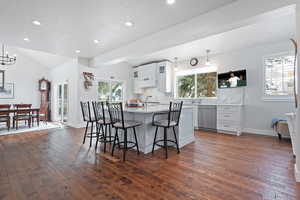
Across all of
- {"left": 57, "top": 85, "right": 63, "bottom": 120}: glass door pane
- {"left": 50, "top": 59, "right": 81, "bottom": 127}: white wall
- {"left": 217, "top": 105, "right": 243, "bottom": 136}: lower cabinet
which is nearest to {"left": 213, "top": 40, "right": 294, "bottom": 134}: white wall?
{"left": 217, "top": 105, "right": 243, "bottom": 136}: lower cabinet

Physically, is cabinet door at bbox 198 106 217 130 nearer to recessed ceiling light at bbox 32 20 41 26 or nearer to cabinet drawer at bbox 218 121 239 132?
cabinet drawer at bbox 218 121 239 132

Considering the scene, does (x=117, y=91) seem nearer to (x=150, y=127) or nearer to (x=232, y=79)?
(x=150, y=127)

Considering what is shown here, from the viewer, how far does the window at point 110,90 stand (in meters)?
6.32

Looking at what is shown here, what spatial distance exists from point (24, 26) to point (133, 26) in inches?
95.8

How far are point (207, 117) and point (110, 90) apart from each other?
4.19 metres

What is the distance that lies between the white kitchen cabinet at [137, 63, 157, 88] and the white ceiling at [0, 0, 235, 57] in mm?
2332

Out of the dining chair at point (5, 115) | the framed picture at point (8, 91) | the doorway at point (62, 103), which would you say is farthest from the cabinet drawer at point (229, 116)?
the framed picture at point (8, 91)

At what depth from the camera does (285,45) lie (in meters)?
4.06

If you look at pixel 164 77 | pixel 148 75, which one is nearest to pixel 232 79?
pixel 164 77

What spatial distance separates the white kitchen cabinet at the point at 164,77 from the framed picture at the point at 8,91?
677 cm

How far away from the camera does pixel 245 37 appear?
13.2ft

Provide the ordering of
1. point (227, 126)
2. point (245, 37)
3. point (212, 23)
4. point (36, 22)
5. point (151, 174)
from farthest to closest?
point (227, 126) < point (245, 37) < point (36, 22) < point (212, 23) < point (151, 174)

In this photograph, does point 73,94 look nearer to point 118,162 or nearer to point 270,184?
point 118,162

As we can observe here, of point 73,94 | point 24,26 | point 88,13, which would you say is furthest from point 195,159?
point 73,94
